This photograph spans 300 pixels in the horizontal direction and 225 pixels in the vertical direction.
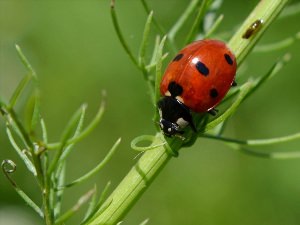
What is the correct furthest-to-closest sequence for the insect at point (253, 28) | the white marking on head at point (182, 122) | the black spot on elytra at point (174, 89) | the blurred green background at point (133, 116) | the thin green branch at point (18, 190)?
the blurred green background at point (133, 116), the black spot on elytra at point (174, 89), the white marking on head at point (182, 122), the insect at point (253, 28), the thin green branch at point (18, 190)

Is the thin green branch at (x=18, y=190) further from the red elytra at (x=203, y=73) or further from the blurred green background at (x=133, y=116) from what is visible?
the blurred green background at (x=133, y=116)

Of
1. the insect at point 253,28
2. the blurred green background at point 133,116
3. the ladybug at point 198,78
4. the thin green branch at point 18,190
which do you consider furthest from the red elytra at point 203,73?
the blurred green background at point 133,116

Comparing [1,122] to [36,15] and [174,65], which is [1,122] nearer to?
[36,15]

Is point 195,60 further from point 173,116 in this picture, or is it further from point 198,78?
point 173,116

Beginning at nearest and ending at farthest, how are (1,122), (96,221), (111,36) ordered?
(96,221) < (1,122) < (111,36)

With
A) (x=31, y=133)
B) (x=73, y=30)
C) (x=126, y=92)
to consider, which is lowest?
(x=126, y=92)

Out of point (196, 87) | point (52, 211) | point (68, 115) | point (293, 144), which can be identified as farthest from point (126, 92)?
point (52, 211)

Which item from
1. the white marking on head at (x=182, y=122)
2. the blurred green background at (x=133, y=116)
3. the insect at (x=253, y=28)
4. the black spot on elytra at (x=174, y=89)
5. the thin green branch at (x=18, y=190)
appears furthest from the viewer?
the blurred green background at (x=133, y=116)

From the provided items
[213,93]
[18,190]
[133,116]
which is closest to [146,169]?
[18,190]
